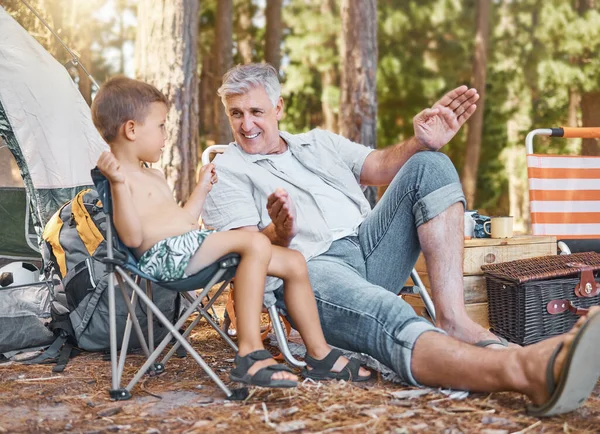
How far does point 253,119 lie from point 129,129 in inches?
23.7

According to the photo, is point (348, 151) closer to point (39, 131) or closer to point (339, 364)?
point (339, 364)

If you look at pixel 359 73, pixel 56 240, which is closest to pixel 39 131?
pixel 56 240

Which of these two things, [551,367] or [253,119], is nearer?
[551,367]

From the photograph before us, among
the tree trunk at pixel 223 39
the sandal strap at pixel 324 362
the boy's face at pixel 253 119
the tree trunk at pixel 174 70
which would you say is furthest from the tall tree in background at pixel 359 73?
the sandal strap at pixel 324 362

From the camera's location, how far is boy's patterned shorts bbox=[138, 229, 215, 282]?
2.53m

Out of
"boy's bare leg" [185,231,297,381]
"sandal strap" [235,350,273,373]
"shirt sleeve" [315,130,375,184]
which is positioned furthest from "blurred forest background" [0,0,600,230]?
"sandal strap" [235,350,273,373]

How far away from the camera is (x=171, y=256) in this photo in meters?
2.54

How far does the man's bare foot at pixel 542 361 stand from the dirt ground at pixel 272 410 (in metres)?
0.08

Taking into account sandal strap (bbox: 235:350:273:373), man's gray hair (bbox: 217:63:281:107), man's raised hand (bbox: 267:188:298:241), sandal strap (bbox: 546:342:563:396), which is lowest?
sandal strap (bbox: 235:350:273:373)

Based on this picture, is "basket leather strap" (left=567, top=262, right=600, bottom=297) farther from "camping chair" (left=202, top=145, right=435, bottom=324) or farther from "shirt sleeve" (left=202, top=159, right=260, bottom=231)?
"shirt sleeve" (left=202, top=159, right=260, bottom=231)

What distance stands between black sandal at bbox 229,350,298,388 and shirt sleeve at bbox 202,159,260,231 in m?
0.65

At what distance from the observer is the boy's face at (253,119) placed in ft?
10.3

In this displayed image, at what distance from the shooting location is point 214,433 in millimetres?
2113

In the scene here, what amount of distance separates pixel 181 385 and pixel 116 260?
55 centimetres
